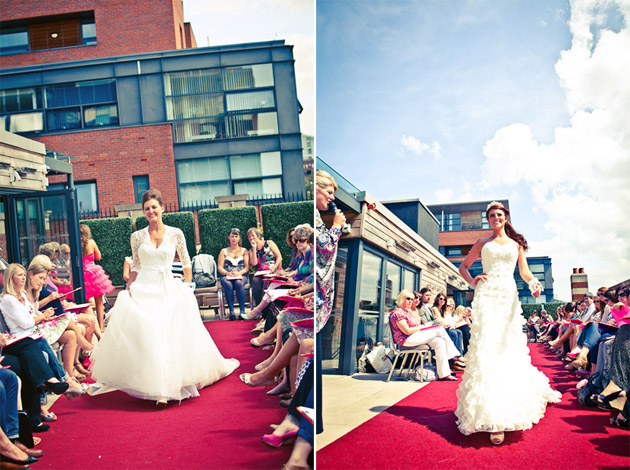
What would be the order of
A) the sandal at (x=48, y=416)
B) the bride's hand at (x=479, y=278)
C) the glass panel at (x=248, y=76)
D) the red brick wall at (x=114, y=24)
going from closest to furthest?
→ the sandal at (x=48, y=416) → the bride's hand at (x=479, y=278) → the glass panel at (x=248, y=76) → the red brick wall at (x=114, y=24)

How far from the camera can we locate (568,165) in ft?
11.5

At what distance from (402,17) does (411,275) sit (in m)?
1.78

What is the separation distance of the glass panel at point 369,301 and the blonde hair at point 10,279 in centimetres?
203

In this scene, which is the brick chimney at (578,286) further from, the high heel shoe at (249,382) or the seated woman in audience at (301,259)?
the high heel shoe at (249,382)

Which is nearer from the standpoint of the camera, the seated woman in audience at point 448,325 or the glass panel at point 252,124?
the glass panel at point 252,124

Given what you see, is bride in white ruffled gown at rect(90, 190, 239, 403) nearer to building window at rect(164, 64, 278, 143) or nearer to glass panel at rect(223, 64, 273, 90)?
building window at rect(164, 64, 278, 143)

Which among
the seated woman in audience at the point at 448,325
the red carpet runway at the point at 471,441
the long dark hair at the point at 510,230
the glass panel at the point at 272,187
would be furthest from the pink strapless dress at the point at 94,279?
the long dark hair at the point at 510,230

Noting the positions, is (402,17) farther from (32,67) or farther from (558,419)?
(558,419)

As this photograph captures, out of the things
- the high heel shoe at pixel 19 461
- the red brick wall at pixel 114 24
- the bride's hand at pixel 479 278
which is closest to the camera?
the high heel shoe at pixel 19 461

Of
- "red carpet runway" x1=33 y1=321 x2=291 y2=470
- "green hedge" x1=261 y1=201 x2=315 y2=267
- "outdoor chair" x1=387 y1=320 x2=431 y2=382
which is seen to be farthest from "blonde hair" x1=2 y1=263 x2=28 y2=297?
"outdoor chair" x1=387 y1=320 x2=431 y2=382

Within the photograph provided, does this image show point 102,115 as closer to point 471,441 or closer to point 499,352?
point 499,352

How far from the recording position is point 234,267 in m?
3.22

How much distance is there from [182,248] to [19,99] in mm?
1382

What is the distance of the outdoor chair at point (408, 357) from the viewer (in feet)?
12.1
